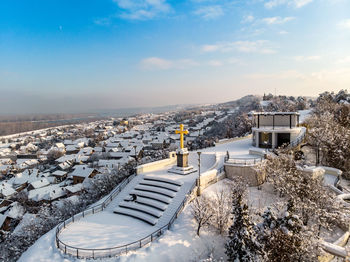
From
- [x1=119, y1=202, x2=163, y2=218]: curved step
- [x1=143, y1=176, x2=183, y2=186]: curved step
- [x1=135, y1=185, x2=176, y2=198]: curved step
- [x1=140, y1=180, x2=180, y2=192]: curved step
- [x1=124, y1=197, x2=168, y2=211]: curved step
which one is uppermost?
[x1=143, y1=176, x2=183, y2=186]: curved step

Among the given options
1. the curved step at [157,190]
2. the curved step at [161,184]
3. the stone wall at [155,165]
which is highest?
the stone wall at [155,165]

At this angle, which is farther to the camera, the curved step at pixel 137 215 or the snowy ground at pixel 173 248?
the curved step at pixel 137 215

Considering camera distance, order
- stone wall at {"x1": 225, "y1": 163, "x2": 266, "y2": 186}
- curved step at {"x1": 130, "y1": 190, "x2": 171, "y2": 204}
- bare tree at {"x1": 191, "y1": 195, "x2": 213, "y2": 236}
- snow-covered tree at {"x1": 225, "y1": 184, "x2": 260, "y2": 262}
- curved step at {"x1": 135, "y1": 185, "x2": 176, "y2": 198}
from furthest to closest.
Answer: stone wall at {"x1": 225, "y1": 163, "x2": 266, "y2": 186}
curved step at {"x1": 135, "y1": 185, "x2": 176, "y2": 198}
curved step at {"x1": 130, "y1": 190, "x2": 171, "y2": 204}
bare tree at {"x1": 191, "y1": 195, "x2": 213, "y2": 236}
snow-covered tree at {"x1": 225, "y1": 184, "x2": 260, "y2": 262}

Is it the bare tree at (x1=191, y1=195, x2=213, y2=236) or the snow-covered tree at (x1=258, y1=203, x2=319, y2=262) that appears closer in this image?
the snow-covered tree at (x1=258, y1=203, x2=319, y2=262)

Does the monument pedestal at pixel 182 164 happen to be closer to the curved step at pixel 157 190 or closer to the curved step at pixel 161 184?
the curved step at pixel 161 184

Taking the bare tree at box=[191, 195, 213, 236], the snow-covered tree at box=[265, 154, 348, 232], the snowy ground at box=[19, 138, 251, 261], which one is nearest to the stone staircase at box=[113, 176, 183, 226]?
the snowy ground at box=[19, 138, 251, 261]

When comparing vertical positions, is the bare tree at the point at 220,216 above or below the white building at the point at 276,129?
below

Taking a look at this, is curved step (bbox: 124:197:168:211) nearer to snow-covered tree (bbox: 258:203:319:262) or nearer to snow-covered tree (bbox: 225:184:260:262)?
snow-covered tree (bbox: 225:184:260:262)

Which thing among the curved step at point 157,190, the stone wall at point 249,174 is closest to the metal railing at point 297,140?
the stone wall at point 249,174
